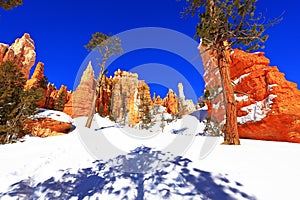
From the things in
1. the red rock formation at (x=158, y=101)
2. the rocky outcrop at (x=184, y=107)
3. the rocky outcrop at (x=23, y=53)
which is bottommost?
the rocky outcrop at (x=184, y=107)

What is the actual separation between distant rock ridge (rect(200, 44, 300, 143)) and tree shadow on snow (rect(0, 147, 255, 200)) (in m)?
8.12

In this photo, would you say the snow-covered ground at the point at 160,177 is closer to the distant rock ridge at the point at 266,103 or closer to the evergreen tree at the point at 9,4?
the evergreen tree at the point at 9,4

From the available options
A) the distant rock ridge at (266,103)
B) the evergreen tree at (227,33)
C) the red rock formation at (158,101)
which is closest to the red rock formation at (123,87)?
the red rock formation at (158,101)

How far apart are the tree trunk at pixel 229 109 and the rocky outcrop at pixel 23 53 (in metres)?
56.7

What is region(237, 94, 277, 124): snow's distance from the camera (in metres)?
12.3

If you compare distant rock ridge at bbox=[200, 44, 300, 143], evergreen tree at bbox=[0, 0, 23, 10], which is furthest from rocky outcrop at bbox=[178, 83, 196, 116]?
evergreen tree at bbox=[0, 0, 23, 10]

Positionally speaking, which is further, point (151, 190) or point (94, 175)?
point (94, 175)

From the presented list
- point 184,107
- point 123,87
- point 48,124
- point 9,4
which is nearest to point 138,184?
point 9,4

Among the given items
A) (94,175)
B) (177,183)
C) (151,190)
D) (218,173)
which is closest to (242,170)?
(218,173)

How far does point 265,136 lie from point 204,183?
12.9 m

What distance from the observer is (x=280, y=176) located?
2908 mm

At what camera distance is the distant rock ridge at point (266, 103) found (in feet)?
37.2

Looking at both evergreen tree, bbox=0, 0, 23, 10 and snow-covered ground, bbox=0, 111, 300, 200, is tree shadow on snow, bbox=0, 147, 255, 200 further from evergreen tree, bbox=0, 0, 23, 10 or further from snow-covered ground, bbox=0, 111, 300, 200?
evergreen tree, bbox=0, 0, 23, 10

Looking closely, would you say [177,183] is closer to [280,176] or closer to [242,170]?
[242,170]
